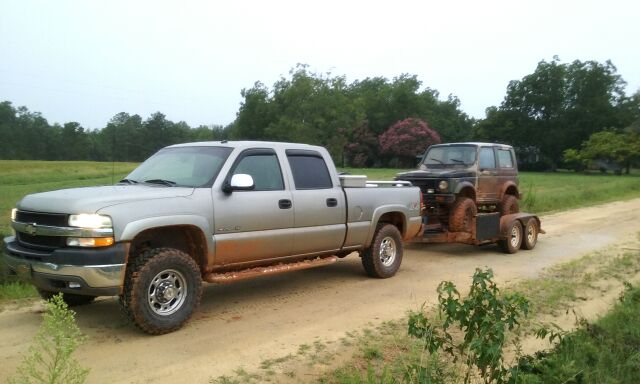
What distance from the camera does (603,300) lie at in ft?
24.9

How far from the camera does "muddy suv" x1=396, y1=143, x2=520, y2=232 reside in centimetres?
1080

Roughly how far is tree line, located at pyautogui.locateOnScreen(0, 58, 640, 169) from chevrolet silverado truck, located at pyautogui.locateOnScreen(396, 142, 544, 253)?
641 cm

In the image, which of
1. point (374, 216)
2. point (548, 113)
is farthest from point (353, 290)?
point (548, 113)

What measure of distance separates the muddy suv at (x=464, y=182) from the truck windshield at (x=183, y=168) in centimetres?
543

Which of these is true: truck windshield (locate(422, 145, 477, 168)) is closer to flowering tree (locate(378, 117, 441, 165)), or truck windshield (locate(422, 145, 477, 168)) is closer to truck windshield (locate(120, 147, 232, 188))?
truck windshield (locate(120, 147, 232, 188))

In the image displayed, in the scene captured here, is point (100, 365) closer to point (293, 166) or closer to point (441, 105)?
point (293, 166)

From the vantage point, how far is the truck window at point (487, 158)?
1184 cm

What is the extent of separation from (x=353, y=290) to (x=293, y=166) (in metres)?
1.95

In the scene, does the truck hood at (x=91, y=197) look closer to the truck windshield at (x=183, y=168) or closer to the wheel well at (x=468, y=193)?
the truck windshield at (x=183, y=168)

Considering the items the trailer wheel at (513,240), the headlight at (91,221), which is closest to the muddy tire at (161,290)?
the headlight at (91,221)

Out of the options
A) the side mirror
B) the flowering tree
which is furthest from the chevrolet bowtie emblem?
the flowering tree

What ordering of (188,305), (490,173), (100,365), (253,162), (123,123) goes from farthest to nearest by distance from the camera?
(490,173)
(123,123)
(253,162)
(188,305)
(100,365)

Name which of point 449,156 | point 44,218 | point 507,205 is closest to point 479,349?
point 44,218

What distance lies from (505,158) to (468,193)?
202cm
